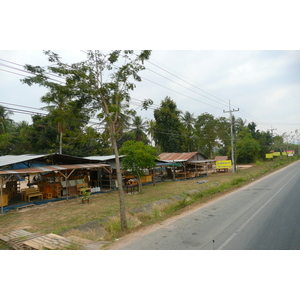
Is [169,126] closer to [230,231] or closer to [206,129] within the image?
[206,129]

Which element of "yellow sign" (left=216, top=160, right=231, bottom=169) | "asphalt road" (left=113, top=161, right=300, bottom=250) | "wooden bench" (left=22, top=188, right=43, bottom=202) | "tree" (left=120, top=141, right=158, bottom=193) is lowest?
"asphalt road" (left=113, top=161, right=300, bottom=250)

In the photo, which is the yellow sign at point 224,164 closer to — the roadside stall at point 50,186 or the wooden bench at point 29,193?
the roadside stall at point 50,186

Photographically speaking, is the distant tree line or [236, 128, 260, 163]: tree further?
[236, 128, 260, 163]: tree

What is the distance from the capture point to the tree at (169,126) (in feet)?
142

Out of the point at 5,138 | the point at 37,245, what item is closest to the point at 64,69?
the point at 37,245

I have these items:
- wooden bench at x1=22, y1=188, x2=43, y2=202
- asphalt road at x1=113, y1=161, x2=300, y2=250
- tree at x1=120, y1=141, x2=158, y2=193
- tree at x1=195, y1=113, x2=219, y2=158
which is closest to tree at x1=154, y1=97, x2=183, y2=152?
tree at x1=195, y1=113, x2=219, y2=158

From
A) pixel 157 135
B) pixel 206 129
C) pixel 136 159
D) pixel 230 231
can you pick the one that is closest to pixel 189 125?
pixel 206 129

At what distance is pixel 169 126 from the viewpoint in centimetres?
4344

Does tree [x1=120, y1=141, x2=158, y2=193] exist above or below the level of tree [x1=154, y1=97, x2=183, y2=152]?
below

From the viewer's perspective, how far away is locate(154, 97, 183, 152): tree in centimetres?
4319

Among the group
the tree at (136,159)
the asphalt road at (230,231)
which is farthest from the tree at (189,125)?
the asphalt road at (230,231)

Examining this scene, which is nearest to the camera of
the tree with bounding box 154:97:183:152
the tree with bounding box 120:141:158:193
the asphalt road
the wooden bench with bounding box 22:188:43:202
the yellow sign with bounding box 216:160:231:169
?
the asphalt road

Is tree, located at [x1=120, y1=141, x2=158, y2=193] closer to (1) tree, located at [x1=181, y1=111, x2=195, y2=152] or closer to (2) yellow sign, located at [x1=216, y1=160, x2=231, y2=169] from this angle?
(2) yellow sign, located at [x1=216, y1=160, x2=231, y2=169]

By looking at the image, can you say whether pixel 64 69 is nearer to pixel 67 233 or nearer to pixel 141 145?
pixel 67 233
